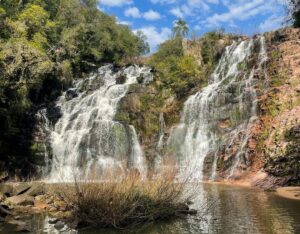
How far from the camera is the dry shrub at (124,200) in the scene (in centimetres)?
1323

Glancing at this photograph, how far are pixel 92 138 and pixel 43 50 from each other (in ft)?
31.4

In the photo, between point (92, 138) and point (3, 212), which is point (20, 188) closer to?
point (3, 212)

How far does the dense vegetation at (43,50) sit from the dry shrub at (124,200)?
54.0 ft

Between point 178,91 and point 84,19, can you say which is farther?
point 84,19

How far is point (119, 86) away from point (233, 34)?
13.9 m

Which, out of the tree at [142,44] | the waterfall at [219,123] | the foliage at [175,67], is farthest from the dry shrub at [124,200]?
the tree at [142,44]

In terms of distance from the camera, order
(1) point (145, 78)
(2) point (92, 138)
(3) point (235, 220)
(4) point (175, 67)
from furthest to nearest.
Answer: (4) point (175, 67), (1) point (145, 78), (2) point (92, 138), (3) point (235, 220)

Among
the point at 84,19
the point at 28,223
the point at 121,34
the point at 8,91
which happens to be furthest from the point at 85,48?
the point at 28,223

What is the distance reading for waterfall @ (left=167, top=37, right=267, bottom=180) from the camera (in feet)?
101

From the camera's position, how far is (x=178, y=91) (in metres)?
39.0

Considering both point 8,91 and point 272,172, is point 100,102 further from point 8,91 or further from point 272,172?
point 272,172

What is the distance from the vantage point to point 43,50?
3747 centimetres

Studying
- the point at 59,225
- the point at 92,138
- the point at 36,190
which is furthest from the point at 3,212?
the point at 92,138

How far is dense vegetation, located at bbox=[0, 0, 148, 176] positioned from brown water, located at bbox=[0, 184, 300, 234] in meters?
16.3
